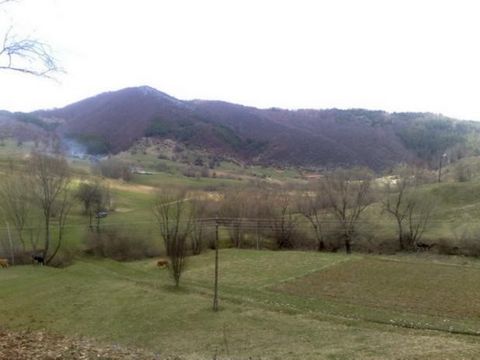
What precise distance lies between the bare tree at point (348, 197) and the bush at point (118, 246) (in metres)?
25.5

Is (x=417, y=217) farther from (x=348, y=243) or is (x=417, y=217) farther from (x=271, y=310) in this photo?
(x=271, y=310)

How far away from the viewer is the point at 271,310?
26516 millimetres

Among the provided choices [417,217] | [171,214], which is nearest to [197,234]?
[171,214]

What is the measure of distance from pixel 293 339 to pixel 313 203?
50.0m

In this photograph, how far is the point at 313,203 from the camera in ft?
228

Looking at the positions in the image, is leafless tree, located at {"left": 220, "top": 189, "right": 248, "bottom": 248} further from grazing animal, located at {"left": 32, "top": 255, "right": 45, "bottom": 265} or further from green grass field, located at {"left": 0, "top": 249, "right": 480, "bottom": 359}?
grazing animal, located at {"left": 32, "top": 255, "right": 45, "bottom": 265}

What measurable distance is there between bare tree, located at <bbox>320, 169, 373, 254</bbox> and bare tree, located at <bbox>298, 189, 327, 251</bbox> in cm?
123

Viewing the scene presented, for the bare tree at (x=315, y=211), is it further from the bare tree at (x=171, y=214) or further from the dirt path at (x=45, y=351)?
the dirt path at (x=45, y=351)

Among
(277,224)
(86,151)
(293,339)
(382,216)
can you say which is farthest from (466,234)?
(86,151)

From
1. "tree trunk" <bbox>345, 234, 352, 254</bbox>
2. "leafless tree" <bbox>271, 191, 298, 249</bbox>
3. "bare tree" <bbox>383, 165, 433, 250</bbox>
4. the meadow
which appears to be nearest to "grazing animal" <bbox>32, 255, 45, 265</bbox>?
Result: the meadow

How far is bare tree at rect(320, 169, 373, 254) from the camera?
64300mm

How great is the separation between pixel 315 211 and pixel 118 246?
91.3 ft

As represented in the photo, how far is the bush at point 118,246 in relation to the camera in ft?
205

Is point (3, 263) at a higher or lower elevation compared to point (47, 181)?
lower
